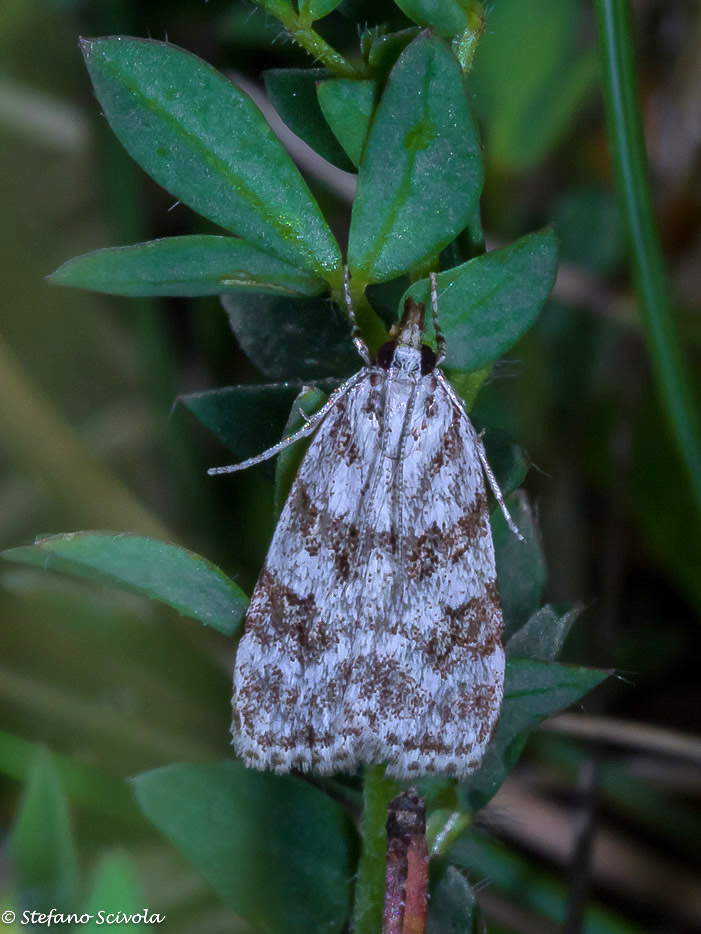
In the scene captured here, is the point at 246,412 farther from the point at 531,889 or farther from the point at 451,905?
the point at 531,889

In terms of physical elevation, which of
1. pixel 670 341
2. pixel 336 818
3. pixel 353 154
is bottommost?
pixel 336 818

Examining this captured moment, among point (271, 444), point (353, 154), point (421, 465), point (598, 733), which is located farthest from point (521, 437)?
point (353, 154)

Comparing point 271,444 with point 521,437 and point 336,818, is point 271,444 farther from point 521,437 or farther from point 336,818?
point 521,437

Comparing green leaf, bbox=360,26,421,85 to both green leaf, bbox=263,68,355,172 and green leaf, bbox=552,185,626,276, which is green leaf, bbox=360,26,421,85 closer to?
green leaf, bbox=263,68,355,172

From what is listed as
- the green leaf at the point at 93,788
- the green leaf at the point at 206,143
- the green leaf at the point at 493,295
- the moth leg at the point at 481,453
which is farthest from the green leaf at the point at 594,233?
the green leaf at the point at 93,788

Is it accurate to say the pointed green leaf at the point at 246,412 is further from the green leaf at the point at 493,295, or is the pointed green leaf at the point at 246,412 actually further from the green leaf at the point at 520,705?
A: the green leaf at the point at 520,705

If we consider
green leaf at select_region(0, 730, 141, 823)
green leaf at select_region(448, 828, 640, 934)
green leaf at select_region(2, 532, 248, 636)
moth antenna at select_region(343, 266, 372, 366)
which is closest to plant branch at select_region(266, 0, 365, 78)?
moth antenna at select_region(343, 266, 372, 366)
